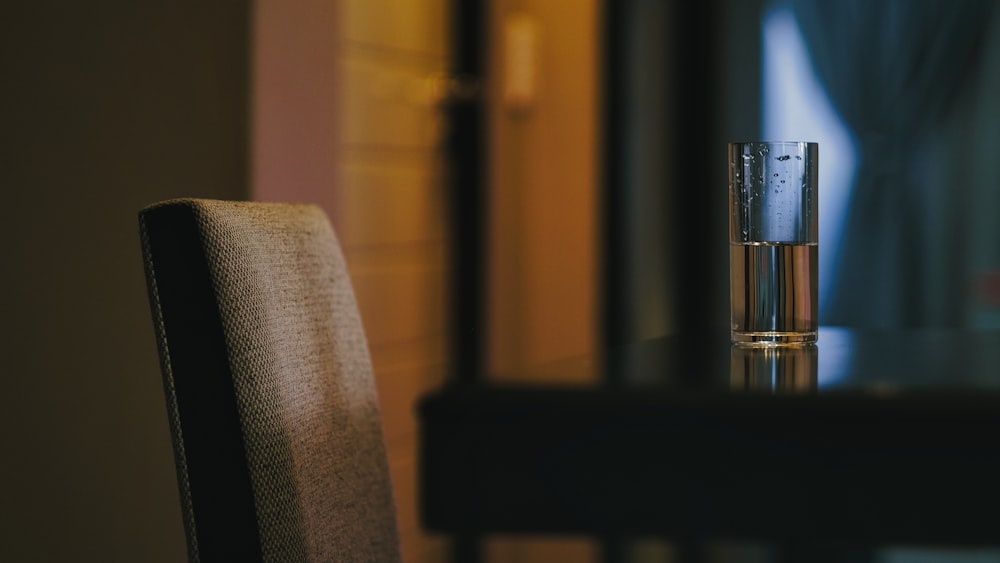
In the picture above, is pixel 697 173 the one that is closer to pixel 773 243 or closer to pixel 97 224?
pixel 97 224

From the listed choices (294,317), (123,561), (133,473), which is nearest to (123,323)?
(133,473)

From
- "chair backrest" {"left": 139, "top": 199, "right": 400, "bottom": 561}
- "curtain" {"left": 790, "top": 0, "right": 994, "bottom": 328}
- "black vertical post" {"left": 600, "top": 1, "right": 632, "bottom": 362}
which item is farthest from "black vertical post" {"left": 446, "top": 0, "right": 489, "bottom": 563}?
"chair backrest" {"left": 139, "top": 199, "right": 400, "bottom": 561}

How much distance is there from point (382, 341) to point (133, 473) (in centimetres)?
134

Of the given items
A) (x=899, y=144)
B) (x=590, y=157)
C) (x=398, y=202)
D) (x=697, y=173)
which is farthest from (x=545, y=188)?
(x=899, y=144)

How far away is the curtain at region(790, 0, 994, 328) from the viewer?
3.54m

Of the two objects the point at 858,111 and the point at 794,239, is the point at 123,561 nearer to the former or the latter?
the point at 794,239

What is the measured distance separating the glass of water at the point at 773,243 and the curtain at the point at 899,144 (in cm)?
281

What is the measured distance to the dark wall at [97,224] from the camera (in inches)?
77.8

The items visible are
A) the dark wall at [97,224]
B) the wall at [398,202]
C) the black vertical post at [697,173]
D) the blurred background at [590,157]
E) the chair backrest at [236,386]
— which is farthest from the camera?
the black vertical post at [697,173]

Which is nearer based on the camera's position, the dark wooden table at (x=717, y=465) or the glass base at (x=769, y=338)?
the dark wooden table at (x=717, y=465)

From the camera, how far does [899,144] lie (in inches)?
142

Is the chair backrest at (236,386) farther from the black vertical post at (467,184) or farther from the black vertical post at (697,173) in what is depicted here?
the black vertical post at (697,173)

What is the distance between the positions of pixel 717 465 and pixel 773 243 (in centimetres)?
38

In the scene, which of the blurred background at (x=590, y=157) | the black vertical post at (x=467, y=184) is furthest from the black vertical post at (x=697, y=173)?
the black vertical post at (x=467, y=184)
